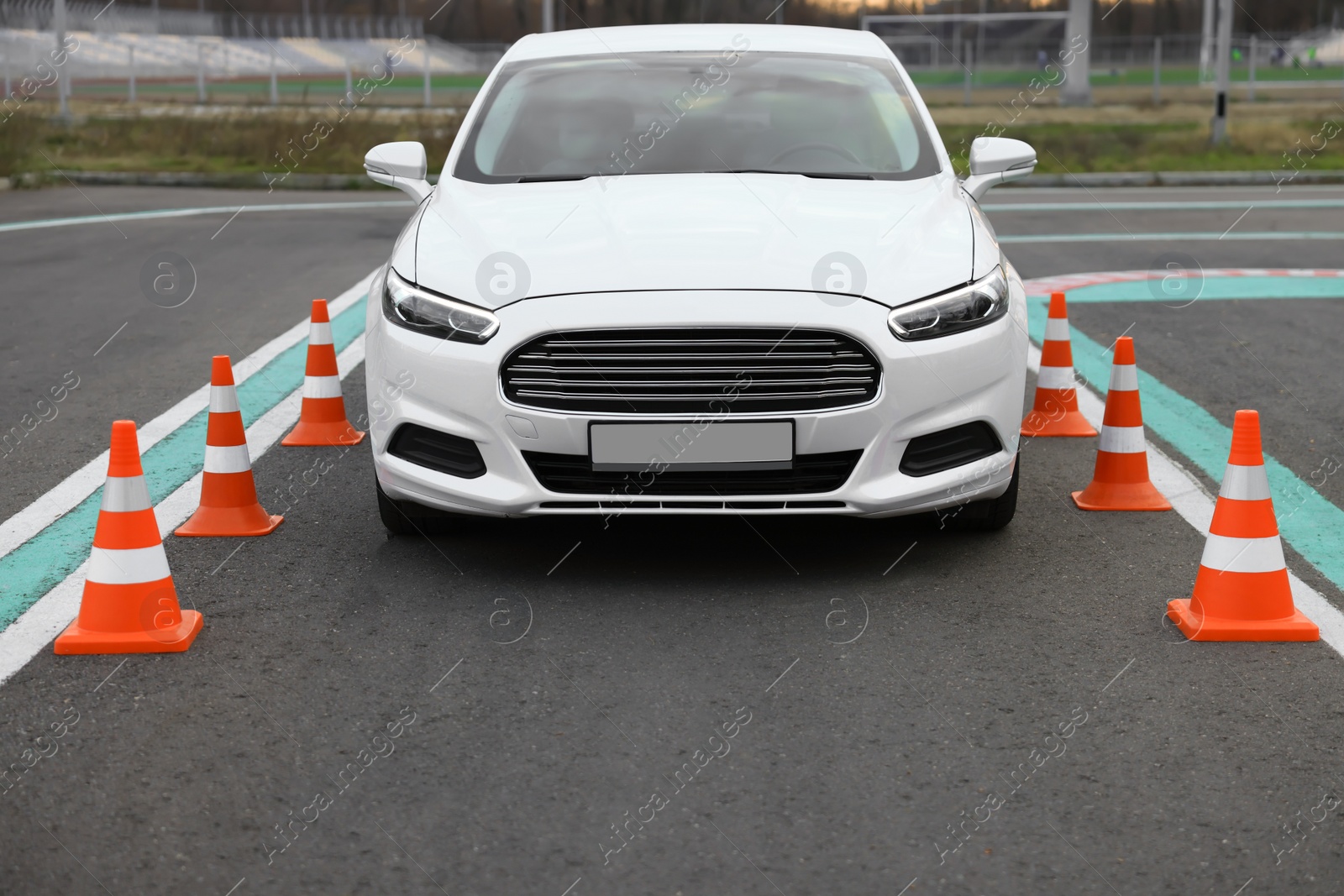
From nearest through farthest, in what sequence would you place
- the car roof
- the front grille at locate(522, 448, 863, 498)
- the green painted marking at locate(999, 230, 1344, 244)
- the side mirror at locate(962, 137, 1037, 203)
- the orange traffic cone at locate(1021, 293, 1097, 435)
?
the front grille at locate(522, 448, 863, 498)
the side mirror at locate(962, 137, 1037, 203)
the car roof
the orange traffic cone at locate(1021, 293, 1097, 435)
the green painted marking at locate(999, 230, 1344, 244)

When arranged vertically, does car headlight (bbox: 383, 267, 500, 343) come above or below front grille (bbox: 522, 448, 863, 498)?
above

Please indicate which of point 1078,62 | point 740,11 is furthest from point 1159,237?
point 740,11

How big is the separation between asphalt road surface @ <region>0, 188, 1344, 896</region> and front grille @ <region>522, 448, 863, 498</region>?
0.31m

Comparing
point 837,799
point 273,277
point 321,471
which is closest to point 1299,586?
point 837,799

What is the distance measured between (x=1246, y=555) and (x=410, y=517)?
2.50m

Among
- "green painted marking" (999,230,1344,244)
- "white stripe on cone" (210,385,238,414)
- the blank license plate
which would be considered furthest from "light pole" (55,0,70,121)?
the blank license plate

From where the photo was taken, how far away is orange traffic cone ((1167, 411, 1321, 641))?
4.20 m

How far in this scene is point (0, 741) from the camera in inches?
138

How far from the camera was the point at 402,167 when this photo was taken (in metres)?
5.84

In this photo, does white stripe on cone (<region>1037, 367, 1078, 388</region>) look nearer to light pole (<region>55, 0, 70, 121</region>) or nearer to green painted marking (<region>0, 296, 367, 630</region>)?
green painted marking (<region>0, 296, 367, 630</region>)

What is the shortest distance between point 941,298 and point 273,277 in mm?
8053

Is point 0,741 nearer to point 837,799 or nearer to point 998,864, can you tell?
point 837,799

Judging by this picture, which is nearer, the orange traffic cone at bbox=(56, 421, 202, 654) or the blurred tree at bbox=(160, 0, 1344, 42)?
the orange traffic cone at bbox=(56, 421, 202, 654)

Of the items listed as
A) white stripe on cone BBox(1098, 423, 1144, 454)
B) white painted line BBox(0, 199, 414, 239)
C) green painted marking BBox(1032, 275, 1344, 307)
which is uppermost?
white stripe on cone BBox(1098, 423, 1144, 454)
